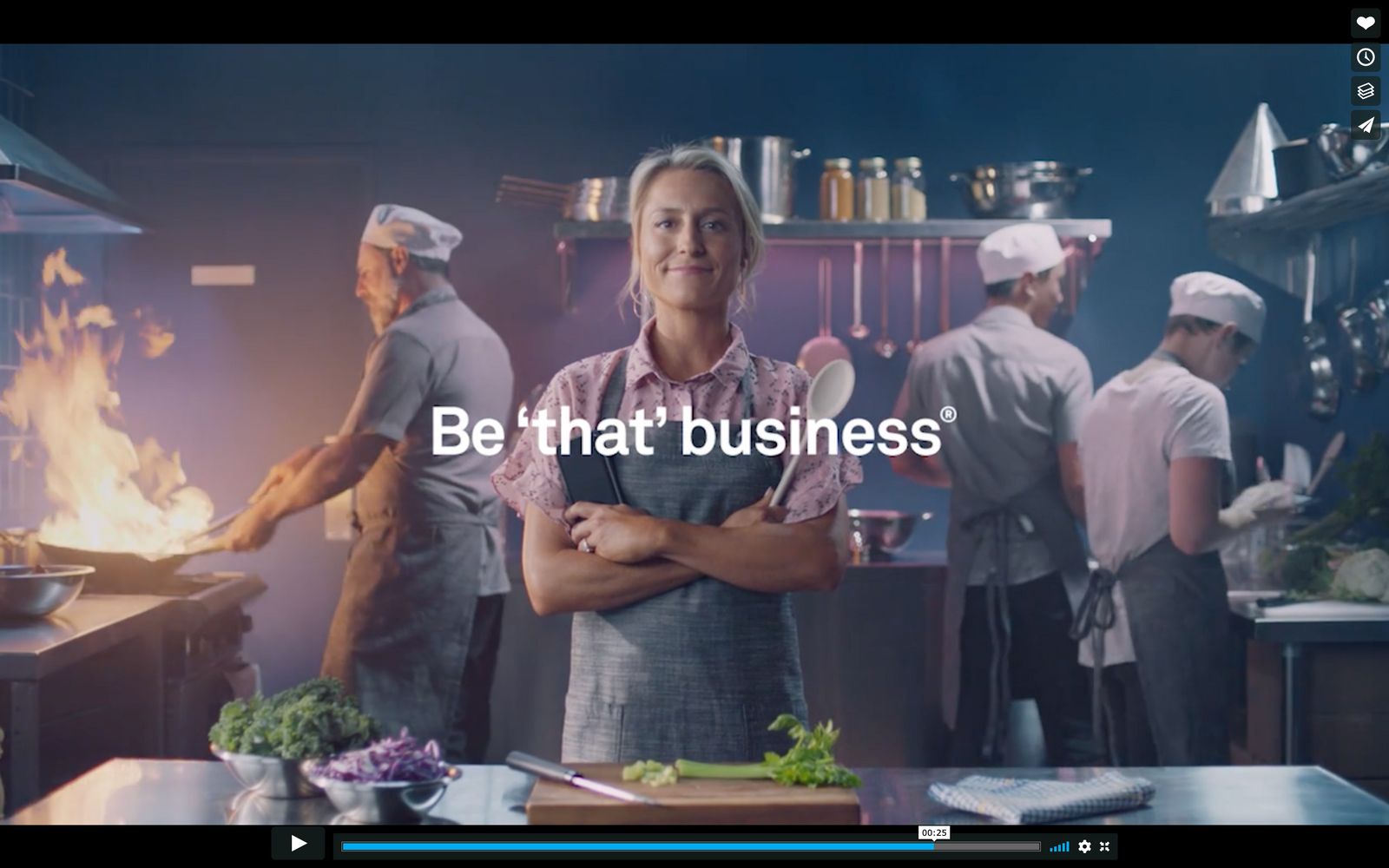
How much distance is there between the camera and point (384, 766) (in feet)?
6.40

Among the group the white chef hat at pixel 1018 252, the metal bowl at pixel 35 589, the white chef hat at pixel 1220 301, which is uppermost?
the white chef hat at pixel 1018 252

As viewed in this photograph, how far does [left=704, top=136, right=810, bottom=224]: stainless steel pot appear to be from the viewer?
356cm

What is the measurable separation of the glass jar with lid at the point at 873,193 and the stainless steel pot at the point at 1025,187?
0.57ft

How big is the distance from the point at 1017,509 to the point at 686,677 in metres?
1.46

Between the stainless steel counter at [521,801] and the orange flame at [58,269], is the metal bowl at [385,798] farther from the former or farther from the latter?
the orange flame at [58,269]

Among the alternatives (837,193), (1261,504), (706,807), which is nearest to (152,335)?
(837,193)

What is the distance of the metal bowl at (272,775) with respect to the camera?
2.02m

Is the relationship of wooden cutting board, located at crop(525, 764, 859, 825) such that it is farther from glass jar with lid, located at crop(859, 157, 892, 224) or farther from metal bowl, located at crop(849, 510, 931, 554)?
glass jar with lid, located at crop(859, 157, 892, 224)

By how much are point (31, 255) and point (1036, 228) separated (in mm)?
2332

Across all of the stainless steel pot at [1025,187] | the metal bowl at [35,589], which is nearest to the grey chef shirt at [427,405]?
the metal bowl at [35,589]

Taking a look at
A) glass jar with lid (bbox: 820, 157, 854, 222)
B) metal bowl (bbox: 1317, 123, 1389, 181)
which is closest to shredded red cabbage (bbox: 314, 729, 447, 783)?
glass jar with lid (bbox: 820, 157, 854, 222)

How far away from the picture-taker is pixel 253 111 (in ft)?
11.4
